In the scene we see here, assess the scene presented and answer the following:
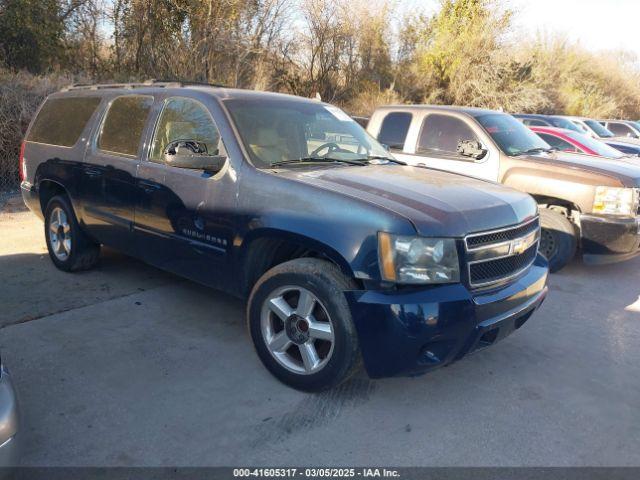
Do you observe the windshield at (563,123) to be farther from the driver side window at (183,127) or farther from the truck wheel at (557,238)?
the driver side window at (183,127)

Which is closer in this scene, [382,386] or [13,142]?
[382,386]

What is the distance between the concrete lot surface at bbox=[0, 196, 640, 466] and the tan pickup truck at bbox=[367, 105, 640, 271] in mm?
1153

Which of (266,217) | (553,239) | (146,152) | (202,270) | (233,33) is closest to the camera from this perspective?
(266,217)

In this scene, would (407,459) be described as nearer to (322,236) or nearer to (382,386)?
(382,386)

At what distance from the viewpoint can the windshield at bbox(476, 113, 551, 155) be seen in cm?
660

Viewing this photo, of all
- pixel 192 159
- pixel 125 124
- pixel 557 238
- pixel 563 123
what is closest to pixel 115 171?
pixel 125 124

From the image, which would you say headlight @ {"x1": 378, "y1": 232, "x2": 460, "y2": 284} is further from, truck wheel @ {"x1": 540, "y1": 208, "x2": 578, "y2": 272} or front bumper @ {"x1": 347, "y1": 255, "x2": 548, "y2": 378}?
truck wheel @ {"x1": 540, "y1": 208, "x2": 578, "y2": 272}

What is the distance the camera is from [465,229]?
309cm

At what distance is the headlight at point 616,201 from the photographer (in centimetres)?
570

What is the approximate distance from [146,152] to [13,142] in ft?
19.0

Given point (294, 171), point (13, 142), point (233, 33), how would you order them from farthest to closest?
point (233, 33) < point (13, 142) < point (294, 171)

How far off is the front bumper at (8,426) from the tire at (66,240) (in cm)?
317

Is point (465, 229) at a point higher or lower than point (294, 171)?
lower

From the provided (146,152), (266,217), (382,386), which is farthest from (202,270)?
(382,386)
